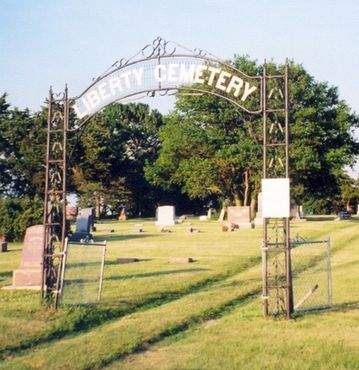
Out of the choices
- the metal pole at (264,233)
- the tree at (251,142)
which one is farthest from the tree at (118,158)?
the metal pole at (264,233)

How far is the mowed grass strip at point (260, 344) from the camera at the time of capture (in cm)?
869

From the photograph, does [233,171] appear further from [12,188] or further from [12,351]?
[12,351]

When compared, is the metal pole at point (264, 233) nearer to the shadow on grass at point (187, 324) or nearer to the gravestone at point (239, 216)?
the shadow on grass at point (187, 324)

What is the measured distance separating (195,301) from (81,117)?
5324 mm

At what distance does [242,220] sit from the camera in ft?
150

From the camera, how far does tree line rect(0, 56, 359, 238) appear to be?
56500mm

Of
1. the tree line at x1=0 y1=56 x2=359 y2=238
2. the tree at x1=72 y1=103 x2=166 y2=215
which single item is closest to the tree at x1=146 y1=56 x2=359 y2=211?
the tree line at x1=0 y1=56 x2=359 y2=238

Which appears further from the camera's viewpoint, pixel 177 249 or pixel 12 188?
pixel 12 188

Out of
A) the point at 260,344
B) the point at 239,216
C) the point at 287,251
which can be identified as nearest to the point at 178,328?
the point at 260,344

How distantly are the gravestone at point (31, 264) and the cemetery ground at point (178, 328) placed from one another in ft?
2.64

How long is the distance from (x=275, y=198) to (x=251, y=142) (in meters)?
44.2

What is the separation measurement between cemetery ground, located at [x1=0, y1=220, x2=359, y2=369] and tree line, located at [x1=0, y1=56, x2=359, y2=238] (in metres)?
21.0

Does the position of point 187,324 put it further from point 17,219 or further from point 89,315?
point 17,219

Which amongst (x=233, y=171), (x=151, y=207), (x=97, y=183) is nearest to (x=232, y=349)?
(x=233, y=171)
